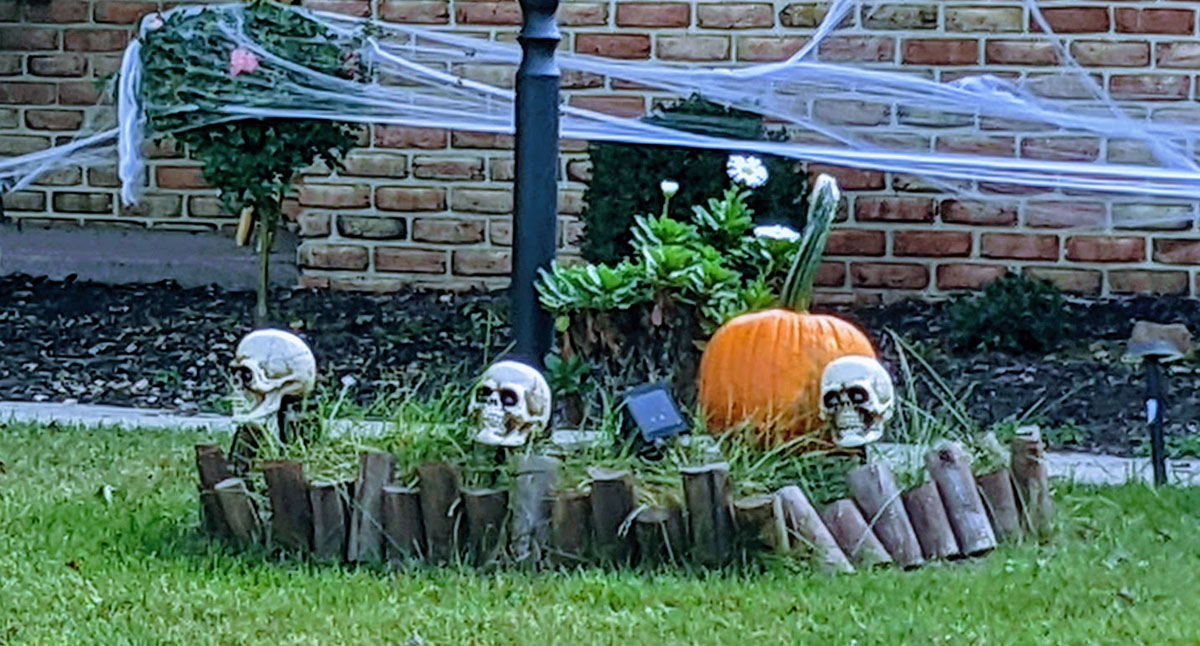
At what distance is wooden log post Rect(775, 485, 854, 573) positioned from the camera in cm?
432

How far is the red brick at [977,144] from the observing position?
7.83 metres

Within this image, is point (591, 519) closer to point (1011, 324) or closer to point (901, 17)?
point (1011, 324)

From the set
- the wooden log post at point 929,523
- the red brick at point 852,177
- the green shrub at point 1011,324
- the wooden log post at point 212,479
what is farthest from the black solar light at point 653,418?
the red brick at point 852,177

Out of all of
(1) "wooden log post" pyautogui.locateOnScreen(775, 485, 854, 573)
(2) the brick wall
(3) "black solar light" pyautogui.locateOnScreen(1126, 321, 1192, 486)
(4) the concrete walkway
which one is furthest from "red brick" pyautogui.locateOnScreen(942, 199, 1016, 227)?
(1) "wooden log post" pyautogui.locateOnScreen(775, 485, 854, 573)

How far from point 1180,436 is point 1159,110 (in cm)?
215

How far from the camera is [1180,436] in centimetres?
604

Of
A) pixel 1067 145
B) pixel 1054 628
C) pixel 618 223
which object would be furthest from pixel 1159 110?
pixel 1054 628

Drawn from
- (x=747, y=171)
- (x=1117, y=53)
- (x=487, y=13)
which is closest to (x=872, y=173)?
(x=1117, y=53)

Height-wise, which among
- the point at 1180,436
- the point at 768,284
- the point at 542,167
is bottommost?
the point at 1180,436

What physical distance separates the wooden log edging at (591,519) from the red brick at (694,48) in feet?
12.4

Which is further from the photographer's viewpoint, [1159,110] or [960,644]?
[1159,110]

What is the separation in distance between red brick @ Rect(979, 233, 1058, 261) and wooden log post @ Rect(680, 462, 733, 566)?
388 cm

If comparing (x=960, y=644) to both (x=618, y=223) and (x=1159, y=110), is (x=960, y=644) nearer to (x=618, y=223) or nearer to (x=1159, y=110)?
(x=618, y=223)

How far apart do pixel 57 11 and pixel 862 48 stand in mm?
3509
